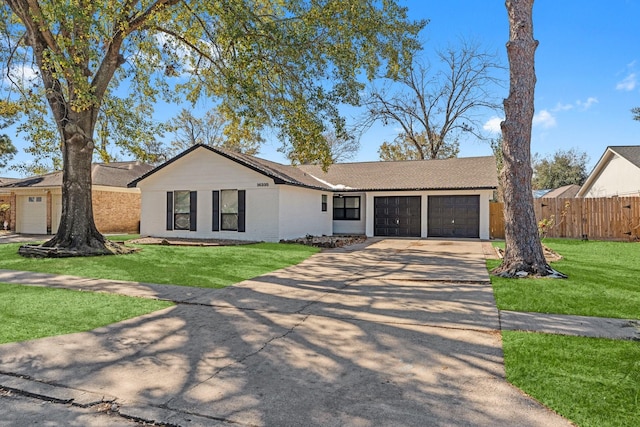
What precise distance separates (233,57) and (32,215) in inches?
747

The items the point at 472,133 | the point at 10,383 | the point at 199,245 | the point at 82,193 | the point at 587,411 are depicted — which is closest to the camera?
the point at 587,411

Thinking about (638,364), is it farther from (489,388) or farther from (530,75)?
(530,75)

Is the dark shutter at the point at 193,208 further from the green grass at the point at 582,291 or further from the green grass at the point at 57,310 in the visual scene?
the green grass at the point at 582,291

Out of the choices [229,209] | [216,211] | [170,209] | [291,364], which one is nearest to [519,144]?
[291,364]

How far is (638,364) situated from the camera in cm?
368

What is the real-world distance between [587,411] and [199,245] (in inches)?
542

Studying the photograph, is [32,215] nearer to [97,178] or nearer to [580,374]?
[97,178]

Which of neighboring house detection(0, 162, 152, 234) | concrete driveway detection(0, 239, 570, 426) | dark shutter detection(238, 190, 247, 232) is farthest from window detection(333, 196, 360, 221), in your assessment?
concrete driveway detection(0, 239, 570, 426)

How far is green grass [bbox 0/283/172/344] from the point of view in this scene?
4.95 m

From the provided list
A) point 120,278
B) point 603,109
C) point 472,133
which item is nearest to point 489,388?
point 120,278

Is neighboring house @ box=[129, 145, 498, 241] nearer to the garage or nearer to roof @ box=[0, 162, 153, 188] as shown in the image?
roof @ box=[0, 162, 153, 188]

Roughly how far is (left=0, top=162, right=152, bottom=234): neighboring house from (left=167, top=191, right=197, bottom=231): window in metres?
5.28

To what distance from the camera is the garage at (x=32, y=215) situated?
73.8 ft

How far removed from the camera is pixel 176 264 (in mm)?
10391
